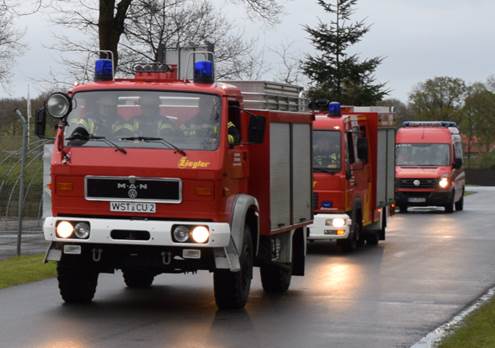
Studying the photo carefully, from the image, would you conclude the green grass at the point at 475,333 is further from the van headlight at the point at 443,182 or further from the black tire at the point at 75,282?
the van headlight at the point at 443,182

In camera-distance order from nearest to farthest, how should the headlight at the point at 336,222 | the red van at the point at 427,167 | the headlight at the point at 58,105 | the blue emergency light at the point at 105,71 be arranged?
the headlight at the point at 58,105 → the blue emergency light at the point at 105,71 → the headlight at the point at 336,222 → the red van at the point at 427,167

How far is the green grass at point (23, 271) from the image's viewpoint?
1727 cm

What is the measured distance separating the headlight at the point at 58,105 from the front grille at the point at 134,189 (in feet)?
2.72

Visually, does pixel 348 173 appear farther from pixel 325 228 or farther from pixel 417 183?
pixel 417 183

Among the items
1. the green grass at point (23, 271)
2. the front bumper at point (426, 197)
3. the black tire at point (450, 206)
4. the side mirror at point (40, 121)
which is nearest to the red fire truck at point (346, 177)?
the green grass at point (23, 271)

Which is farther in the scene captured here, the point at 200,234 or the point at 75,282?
the point at 75,282

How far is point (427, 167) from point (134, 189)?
1174 inches

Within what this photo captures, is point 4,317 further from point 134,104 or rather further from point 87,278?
point 134,104

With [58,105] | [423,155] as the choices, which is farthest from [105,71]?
[423,155]

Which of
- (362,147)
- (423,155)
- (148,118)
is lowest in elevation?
(423,155)

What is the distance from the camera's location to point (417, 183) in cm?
4159

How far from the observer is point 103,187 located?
13.2 meters

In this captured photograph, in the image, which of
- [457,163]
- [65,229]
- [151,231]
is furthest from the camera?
[457,163]

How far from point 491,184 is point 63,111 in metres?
79.9
